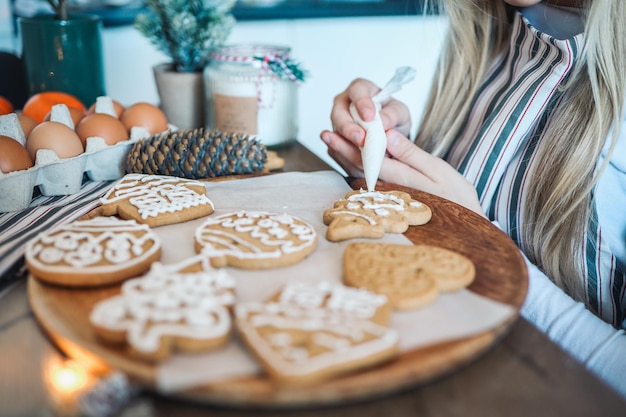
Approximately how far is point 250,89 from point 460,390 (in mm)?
911

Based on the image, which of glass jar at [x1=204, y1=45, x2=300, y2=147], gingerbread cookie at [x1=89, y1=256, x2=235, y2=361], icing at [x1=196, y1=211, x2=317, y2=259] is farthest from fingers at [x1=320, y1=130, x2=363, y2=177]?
gingerbread cookie at [x1=89, y1=256, x2=235, y2=361]

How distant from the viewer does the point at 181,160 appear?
3.46ft

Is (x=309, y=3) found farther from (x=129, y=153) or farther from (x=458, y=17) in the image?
(x=129, y=153)

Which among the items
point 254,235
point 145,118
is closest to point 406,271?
point 254,235

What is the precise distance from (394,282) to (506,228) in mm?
561

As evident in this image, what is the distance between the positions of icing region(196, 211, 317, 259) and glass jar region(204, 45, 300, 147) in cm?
50

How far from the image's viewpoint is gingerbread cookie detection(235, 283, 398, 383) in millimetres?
505

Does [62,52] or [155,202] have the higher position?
[62,52]

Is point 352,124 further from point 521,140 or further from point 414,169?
point 521,140

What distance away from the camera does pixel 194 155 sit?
41.6 inches

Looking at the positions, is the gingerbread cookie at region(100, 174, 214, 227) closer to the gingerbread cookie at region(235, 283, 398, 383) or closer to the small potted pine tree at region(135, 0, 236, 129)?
the gingerbread cookie at region(235, 283, 398, 383)

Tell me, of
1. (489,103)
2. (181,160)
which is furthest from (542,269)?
(181,160)

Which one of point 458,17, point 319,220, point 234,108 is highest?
point 458,17

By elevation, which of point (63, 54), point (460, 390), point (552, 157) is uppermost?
point (63, 54)
